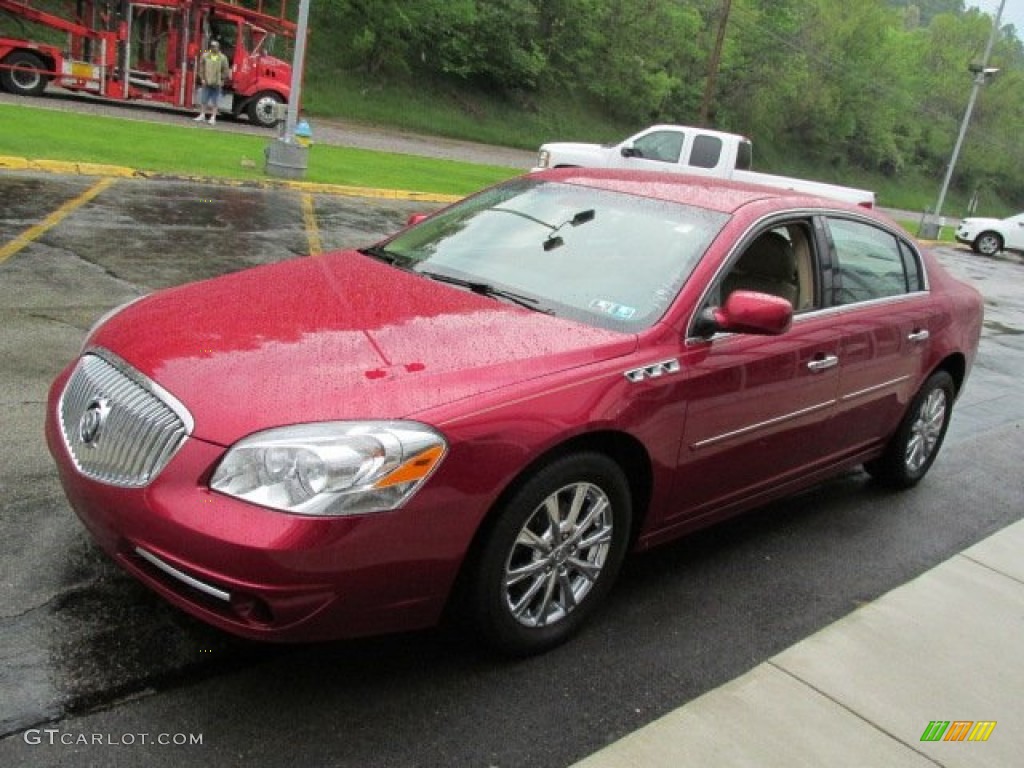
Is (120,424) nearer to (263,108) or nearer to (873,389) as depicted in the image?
(873,389)

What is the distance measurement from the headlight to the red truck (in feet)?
64.2

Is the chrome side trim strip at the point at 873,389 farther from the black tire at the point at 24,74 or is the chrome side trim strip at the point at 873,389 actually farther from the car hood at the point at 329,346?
the black tire at the point at 24,74

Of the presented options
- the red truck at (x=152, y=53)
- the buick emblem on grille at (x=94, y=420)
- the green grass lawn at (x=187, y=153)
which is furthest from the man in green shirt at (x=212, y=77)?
the buick emblem on grille at (x=94, y=420)

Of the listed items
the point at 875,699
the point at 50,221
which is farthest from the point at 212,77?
the point at 875,699

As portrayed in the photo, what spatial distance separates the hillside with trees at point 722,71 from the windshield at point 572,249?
98.3 feet

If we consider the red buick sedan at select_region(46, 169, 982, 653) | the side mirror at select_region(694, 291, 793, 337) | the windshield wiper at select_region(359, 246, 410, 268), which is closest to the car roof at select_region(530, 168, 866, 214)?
the red buick sedan at select_region(46, 169, 982, 653)

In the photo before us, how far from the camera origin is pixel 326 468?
2605 mm

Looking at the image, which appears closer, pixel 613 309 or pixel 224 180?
pixel 613 309

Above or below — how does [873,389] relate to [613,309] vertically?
below

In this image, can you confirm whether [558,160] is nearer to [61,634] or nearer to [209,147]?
[209,147]

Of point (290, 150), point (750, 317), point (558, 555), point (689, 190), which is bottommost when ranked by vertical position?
point (558, 555)

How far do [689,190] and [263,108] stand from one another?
69.3 ft

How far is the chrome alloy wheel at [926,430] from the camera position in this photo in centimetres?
520

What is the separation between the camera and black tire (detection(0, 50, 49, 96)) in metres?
19.8
